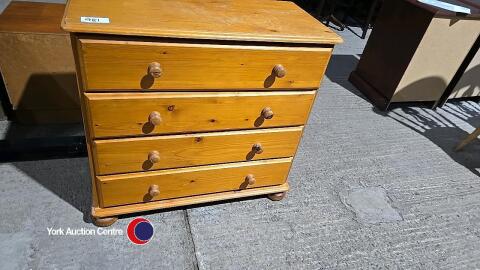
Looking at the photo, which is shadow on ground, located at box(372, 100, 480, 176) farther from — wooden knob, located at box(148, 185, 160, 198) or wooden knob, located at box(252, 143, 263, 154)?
wooden knob, located at box(148, 185, 160, 198)

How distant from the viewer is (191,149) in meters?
1.53

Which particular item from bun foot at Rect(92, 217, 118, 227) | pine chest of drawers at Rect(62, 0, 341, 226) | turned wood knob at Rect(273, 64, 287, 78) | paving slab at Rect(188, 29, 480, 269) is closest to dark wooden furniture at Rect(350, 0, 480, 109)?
paving slab at Rect(188, 29, 480, 269)

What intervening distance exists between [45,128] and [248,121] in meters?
1.49

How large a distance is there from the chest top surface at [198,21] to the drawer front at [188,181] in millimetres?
688

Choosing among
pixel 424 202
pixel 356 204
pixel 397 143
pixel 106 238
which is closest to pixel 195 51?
pixel 106 238

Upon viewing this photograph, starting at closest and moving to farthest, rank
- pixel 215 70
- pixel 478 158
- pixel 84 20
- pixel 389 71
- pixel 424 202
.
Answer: pixel 84 20 < pixel 215 70 < pixel 424 202 < pixel 478 158 < pixel 389 71

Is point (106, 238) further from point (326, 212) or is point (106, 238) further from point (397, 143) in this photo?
point (397, 143)

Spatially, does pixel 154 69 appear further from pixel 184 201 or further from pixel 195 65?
pixel 184 201

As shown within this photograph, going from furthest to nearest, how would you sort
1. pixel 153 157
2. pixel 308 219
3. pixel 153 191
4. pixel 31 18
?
pixel 31 18 → pixel 308 219 → pixel 153 191 → pixel 153 157

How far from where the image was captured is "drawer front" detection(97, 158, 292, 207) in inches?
60.2

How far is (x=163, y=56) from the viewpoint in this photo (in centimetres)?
118

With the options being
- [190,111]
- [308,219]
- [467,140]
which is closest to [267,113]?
[190,111]

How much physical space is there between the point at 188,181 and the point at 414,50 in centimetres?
221

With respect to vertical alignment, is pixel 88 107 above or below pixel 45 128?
above
